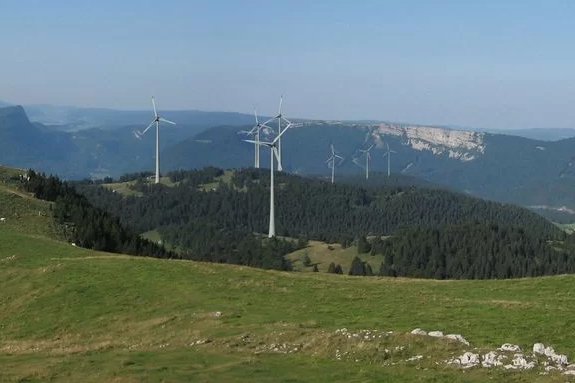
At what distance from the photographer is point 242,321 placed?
4509 centimetres

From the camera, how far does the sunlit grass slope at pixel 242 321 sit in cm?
3350

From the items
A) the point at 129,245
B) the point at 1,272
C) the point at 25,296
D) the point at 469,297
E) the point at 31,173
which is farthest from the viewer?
the point at 31,173

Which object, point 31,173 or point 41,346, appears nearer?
point 41,346

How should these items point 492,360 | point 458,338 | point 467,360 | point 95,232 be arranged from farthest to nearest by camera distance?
point 95,232 → point 458,338 → point 467,360 → point 492,360

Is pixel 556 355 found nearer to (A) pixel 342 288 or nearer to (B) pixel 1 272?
(A) pixel 342 288

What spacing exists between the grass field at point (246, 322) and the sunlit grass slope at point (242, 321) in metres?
0.11

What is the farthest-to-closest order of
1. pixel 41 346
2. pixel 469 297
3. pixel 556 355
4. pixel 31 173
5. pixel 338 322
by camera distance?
1. pixel 31 173
2. pixel 469 297
3. pixel 41 346
4. pixel 338 322
5. pixel 556 355

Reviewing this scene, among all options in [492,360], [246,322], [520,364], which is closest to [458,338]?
[492,360]

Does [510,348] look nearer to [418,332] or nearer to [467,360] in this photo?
[467,360]

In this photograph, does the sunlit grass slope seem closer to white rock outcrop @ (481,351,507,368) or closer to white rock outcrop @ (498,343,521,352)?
white rock outcrop @ (481,351,507,368)

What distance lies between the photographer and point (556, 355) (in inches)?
1265

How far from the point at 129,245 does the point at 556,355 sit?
9348 centimetres

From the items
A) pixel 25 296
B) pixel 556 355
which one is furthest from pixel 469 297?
pixel 25 296

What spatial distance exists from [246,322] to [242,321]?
0.44 metres
